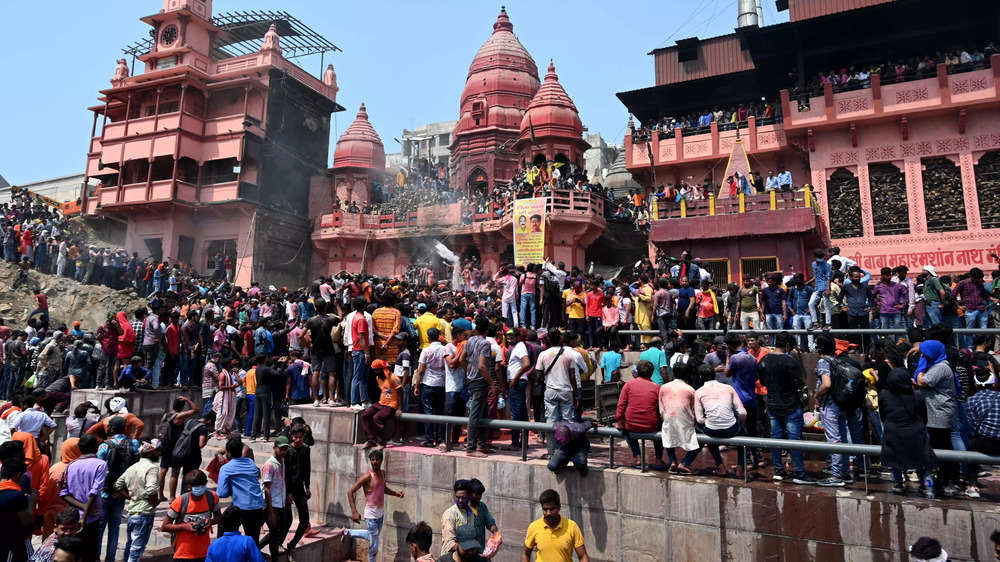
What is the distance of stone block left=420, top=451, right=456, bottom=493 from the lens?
23.2 feet

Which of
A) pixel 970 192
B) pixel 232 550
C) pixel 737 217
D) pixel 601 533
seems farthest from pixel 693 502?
pixel 970 192

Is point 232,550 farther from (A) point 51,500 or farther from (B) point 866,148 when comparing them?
(B) point 866,148

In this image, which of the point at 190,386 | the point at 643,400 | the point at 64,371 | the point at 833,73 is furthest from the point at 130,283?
the point at 833,73

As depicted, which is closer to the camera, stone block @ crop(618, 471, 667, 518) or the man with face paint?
the man with face paint

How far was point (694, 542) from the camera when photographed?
18.7 ft

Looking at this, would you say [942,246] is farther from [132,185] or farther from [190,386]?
[132,185]

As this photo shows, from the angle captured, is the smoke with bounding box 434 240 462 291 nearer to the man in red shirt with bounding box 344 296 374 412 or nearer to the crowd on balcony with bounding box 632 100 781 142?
the crowd on balcony with bounding box 632 100 781 142

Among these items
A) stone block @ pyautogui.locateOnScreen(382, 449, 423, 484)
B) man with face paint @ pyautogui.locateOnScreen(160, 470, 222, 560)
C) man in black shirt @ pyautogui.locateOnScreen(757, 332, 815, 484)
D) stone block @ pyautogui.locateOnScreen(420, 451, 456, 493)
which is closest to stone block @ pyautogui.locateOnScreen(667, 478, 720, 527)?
man in black shirt @ pyautogui.locateOnScreen(757, 332, 815, 484)

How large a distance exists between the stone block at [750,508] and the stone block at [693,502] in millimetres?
74

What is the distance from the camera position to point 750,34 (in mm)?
21656

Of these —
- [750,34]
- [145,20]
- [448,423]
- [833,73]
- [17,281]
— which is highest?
[145,20]

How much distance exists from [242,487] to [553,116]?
81.6 feet

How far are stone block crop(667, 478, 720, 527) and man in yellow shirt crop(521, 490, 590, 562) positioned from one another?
4.22 ft

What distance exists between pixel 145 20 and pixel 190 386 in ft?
92.7
